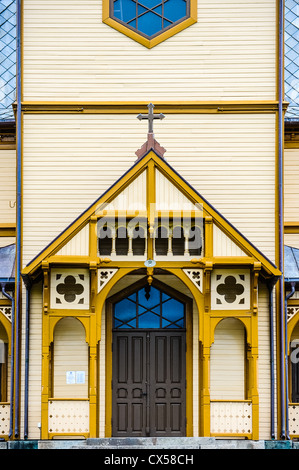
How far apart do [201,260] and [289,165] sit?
5.19m

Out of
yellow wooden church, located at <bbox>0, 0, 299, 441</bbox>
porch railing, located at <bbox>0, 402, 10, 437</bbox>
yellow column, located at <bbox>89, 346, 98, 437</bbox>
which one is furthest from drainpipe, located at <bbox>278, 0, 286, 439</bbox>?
porch railing, located at <bbox>0, 402, 10, 437</bbox>

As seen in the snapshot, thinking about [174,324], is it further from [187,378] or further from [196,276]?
[196,276]

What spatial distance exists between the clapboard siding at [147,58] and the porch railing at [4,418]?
7.04 meters

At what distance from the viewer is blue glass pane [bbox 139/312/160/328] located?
2062cm

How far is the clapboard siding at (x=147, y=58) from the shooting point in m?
20.9

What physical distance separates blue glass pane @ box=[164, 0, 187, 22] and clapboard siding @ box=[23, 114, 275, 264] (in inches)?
95.3

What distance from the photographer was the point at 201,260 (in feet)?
61.7

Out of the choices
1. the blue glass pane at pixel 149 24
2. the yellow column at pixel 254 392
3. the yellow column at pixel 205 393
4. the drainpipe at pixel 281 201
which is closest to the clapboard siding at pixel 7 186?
the blue glass pane at pixel 149 24

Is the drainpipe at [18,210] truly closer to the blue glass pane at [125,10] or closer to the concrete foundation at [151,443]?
the concrete foundation at [151,443]

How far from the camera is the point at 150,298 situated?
68.0 feet

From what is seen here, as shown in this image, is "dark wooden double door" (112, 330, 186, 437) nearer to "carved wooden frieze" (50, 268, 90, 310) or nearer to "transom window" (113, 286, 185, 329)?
"transom window" (113, 286, 185, 329)

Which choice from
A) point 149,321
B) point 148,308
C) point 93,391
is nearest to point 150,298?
point 148,308

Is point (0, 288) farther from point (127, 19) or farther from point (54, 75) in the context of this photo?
point (127, 19)

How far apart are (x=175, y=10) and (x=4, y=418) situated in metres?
10.2
